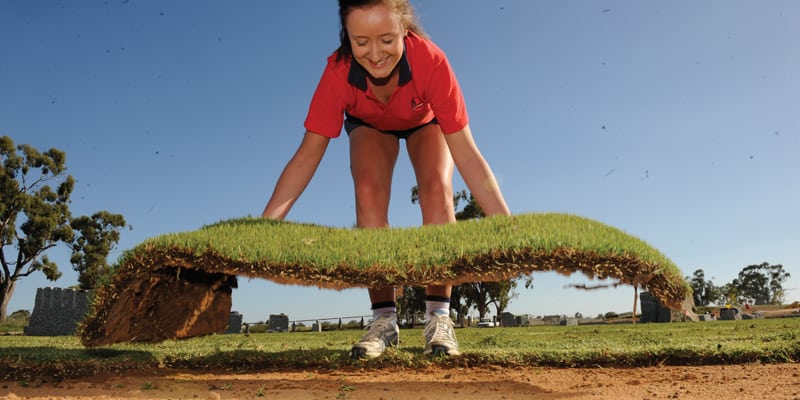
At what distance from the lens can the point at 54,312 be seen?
14.3m

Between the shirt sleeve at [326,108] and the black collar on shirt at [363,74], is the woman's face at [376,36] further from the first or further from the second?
the shirt sleeve at [326,108]

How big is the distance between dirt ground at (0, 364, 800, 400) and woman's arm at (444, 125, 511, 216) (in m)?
1.14

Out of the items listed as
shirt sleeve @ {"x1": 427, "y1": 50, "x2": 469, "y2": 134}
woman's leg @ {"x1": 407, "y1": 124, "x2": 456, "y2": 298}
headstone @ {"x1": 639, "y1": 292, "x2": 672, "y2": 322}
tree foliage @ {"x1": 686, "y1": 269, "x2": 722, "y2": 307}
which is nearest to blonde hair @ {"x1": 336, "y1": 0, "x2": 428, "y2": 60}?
shirt sleeve @ {"x1": 427, "y1": 50, "x2": 469, "y2": 134}

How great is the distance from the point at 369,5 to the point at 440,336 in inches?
98.0

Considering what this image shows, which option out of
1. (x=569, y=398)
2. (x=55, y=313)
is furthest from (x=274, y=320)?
(x=569, y=398)

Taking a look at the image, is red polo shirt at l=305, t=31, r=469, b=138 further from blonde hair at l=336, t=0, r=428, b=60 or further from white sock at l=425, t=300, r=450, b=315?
white sock at l=425, t=300, r=450, b=315

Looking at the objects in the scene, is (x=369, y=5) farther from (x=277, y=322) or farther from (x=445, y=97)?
(x=277, y=322)

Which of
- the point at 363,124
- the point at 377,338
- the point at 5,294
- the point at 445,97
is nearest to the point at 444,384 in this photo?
the point at 377,338

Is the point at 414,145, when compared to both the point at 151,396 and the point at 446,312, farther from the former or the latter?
the point at 151,396

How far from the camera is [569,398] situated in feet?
9.08

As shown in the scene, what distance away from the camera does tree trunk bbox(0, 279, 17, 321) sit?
28052 mm

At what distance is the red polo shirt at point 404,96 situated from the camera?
3854 mm

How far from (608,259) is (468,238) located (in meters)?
0.77

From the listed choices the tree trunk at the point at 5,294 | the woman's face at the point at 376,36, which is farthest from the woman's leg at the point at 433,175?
the tree trunk at the point at 5,294
